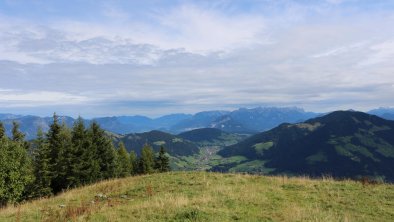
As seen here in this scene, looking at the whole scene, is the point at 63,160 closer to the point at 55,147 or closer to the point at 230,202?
the point at 55,147

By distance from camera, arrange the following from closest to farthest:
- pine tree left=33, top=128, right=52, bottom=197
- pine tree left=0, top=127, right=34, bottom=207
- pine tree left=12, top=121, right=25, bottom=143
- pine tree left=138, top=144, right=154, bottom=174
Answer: pine tree left=0, top=127, right=34, bottom=207 < pine tree left=33, top=128, right=52, bottom=197 < pine tree left=12, top=121, right=25, bottom=143 < pine tree left=138, top=144, right=154, bottom=174

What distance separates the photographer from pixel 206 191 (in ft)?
70.3

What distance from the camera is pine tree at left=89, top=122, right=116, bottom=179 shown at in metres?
69.8

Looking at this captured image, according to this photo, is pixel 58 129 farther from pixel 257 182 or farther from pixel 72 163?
pixel 257 182

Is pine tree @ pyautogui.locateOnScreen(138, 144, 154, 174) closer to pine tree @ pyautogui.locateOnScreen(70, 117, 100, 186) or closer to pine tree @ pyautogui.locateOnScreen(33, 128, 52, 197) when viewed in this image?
pine tree @ pyautogui.locateOnScreen(70, 117, 100, 186)

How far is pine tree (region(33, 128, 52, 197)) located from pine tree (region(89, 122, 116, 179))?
12.0 metres

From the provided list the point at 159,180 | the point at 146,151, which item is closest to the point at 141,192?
the point at 159,180

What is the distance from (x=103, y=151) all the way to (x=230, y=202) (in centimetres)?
5837

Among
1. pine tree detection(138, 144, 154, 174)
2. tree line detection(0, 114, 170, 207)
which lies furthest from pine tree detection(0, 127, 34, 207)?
pine tree detection(138, 144, 154, 174)

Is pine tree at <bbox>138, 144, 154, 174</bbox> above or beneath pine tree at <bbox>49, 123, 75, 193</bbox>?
beneath

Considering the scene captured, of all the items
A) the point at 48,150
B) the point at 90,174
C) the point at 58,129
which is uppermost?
the point at 58,129

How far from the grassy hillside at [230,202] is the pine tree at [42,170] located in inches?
1285

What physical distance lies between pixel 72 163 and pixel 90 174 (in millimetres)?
4631

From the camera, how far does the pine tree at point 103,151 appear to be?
69812 millimetres
